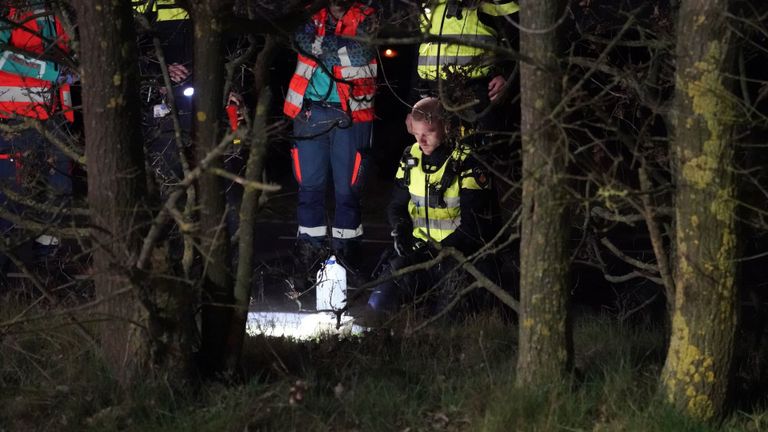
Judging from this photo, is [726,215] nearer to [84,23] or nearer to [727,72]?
[727,72]

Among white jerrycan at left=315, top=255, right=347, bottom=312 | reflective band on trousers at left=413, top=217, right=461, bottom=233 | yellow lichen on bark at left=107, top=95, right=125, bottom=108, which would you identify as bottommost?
white jerrycan at left=315, top=255, right=347, bottom=312

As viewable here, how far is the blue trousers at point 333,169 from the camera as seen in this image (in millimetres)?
7164

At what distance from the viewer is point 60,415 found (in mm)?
4133

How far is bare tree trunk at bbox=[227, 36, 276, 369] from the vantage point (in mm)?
4152

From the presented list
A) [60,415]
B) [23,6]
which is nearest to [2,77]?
[23,6]

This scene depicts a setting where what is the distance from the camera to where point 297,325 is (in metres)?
6.21

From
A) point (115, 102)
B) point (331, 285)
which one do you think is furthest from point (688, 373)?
point (331, 285)

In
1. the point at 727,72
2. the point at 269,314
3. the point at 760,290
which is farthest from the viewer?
the point at 760,290

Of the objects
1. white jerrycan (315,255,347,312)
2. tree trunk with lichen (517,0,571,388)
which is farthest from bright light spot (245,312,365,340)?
tree trunk with lichen (517,0,571,388)

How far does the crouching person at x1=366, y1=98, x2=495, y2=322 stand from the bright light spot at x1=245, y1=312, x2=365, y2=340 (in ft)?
0.85

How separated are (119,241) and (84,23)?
0.88 meters

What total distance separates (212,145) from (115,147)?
1.27 feet

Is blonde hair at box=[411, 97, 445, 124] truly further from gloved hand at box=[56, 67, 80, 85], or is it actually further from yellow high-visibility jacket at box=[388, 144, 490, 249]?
gloved hand at box=[56, 67, 80, 85]

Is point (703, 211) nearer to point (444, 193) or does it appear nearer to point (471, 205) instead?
point (471, 205)
